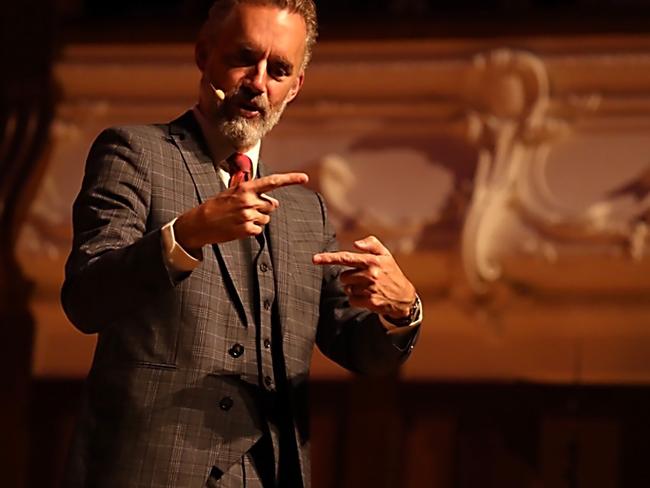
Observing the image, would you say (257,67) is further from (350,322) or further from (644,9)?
(644,9)

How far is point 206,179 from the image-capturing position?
5.72 ft

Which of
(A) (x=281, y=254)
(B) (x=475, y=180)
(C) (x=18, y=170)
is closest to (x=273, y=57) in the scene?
(A) (x=281, y=254)

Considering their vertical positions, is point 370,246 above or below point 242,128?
below

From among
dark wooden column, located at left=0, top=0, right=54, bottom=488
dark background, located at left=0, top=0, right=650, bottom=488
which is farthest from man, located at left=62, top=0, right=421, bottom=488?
dark wooden column, located at left=0, top=0, right=54, bottom=488

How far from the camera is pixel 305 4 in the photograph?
5.96 feet

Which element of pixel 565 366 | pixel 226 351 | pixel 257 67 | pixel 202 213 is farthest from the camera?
pixel 565 366

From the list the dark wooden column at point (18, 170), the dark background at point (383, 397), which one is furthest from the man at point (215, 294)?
the dark wooden column at point (18, 170)

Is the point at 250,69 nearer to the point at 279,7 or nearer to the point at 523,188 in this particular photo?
the point at 279,7

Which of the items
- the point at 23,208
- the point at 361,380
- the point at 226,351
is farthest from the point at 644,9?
A: the point at 226,351

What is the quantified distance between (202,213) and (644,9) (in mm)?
1963

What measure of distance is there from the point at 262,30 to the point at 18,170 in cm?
182

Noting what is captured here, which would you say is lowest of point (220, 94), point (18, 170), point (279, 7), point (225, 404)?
point (225, 404)

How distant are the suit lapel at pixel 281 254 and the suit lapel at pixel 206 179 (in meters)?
0.04

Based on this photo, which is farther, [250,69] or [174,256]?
[250,69]
